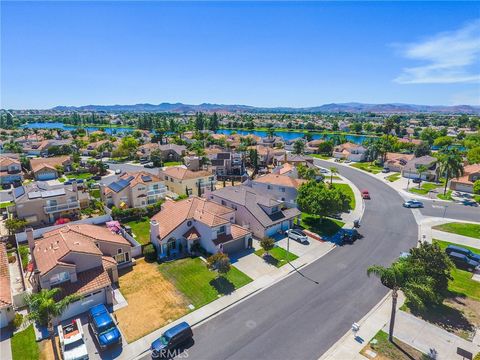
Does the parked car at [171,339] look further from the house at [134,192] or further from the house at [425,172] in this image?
the house at [425,172]

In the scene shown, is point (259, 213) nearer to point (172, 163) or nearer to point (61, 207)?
point (61, 207)

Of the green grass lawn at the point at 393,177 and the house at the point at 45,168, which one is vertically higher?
the house at the point at 45,168

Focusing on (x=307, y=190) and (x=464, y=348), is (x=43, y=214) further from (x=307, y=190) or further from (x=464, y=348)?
(x=464, y=348)

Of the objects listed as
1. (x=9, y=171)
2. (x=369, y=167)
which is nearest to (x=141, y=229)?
(x=9, y=171)

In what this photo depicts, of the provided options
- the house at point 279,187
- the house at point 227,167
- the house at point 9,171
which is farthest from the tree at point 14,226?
the house at point 227,167

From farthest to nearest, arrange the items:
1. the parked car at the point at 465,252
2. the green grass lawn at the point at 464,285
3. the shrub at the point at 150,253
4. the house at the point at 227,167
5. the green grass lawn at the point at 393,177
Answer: the house at the point at 227,167
the green grass lawn at the point at 393,177
the shrub at the point at 150,253
the parked car at the point at 465,252
the green grass lawn at the point at 464,285

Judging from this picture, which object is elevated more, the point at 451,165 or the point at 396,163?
the point at 451,165
